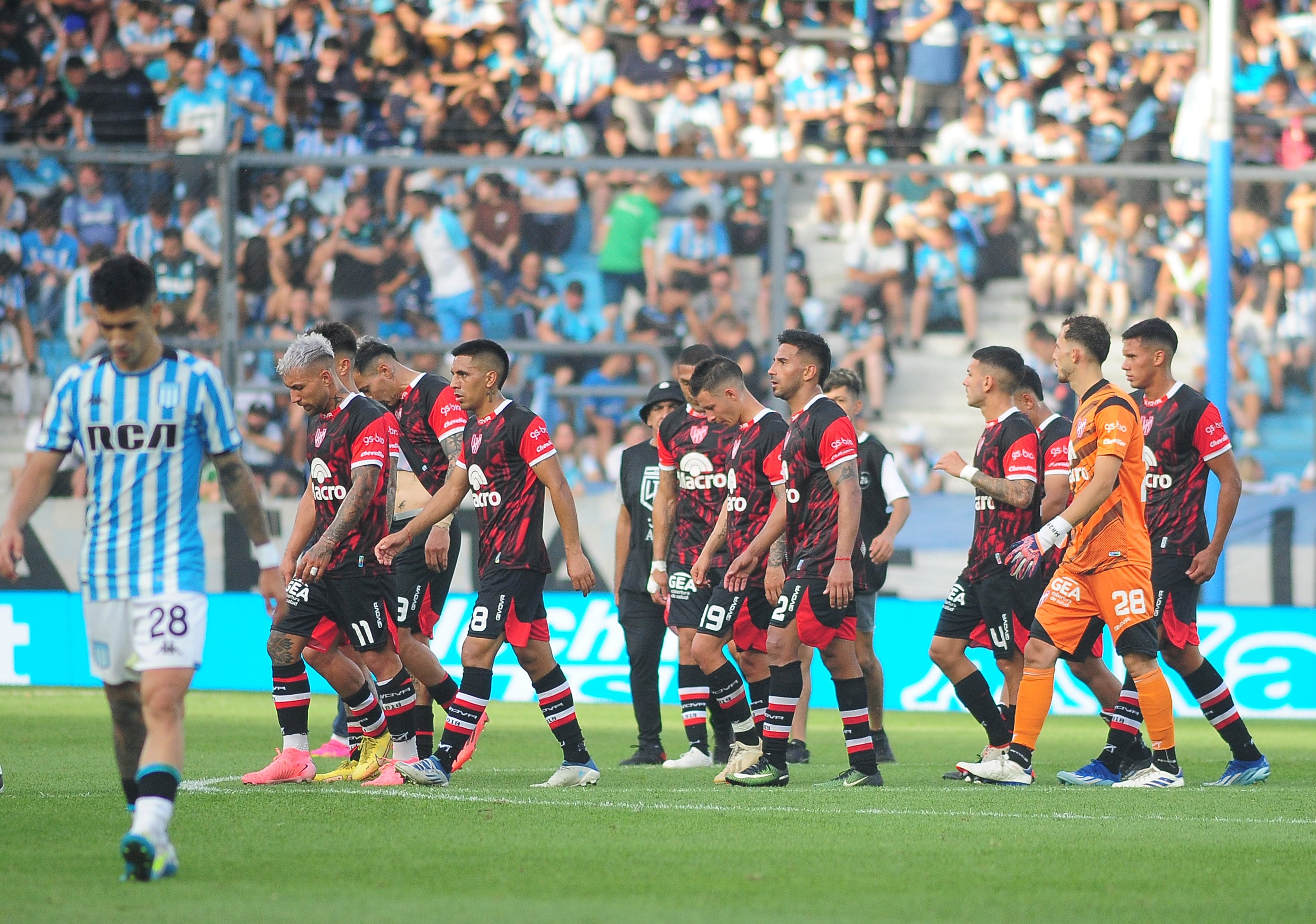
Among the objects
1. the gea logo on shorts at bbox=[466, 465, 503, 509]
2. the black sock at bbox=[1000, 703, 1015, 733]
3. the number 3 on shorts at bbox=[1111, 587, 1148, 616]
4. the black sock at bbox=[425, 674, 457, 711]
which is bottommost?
the black sock at bbox=[1000, 703, 1015, 733]

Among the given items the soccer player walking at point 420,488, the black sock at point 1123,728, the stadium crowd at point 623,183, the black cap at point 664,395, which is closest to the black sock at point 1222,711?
the black sock at point 1123,728

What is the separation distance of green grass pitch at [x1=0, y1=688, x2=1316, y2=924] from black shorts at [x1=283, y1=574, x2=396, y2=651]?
783mm

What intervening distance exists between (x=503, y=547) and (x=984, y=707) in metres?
2.96

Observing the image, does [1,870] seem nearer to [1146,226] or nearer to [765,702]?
[765,702]

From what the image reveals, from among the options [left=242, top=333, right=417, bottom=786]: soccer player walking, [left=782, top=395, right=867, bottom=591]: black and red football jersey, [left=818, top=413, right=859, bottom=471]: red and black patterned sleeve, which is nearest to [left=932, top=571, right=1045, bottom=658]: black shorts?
[left=782, top=395, right=867, bottom=591]: black and red football jersey

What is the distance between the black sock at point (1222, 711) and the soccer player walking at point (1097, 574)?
0.48 metres

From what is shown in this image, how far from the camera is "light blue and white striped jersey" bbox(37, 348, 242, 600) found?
595 cm

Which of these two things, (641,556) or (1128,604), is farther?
(641,556)

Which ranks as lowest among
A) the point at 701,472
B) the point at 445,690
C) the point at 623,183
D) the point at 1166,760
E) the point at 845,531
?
the point at 1166,760

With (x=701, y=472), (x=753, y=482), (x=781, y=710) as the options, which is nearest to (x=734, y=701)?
(x=781, y=710)

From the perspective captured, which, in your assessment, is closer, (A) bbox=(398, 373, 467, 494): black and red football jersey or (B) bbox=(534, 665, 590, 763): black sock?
(B) bbox=(534, 665, 590, 763): black sock

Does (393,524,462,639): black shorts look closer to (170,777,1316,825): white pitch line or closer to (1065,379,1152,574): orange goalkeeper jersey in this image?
(170,777,1316,825): white pitch line

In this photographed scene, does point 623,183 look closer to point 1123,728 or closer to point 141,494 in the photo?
point 1123,728

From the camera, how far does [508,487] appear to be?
8703 millimetres
